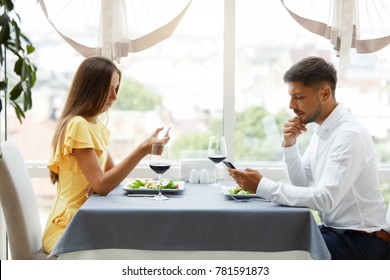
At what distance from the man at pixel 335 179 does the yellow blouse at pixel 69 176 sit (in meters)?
0.63

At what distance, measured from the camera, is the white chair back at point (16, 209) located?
240 cm

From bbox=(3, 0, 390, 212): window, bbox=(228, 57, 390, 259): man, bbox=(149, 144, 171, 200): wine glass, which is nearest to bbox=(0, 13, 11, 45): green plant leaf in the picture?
bbox=(149, 144, 171, 200): wine glass

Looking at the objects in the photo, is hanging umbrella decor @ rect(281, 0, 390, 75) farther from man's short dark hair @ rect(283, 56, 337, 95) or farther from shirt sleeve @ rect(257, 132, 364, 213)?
shirt sleeve @ rect(257, 132, 364, 213)

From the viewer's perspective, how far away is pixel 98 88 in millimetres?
2496

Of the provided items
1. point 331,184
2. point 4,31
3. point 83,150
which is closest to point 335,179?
point 331,184

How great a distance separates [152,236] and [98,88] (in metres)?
0.77

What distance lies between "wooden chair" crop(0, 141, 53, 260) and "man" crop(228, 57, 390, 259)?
92 cm

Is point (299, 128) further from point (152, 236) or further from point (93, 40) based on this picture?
point (93, 40)

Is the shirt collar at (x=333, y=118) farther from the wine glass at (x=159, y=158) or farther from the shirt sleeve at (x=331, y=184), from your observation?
the wine glass at (x=159, y=158)

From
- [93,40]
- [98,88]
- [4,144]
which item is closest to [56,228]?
[4,144]

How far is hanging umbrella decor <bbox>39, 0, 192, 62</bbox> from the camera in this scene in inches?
126

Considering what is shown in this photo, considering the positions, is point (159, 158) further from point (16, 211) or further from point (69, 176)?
point (16, 211)

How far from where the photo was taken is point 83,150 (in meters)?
2.34

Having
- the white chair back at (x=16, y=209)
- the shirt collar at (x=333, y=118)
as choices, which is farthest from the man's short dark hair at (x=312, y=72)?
the white chair back at (x=16, y=209)
